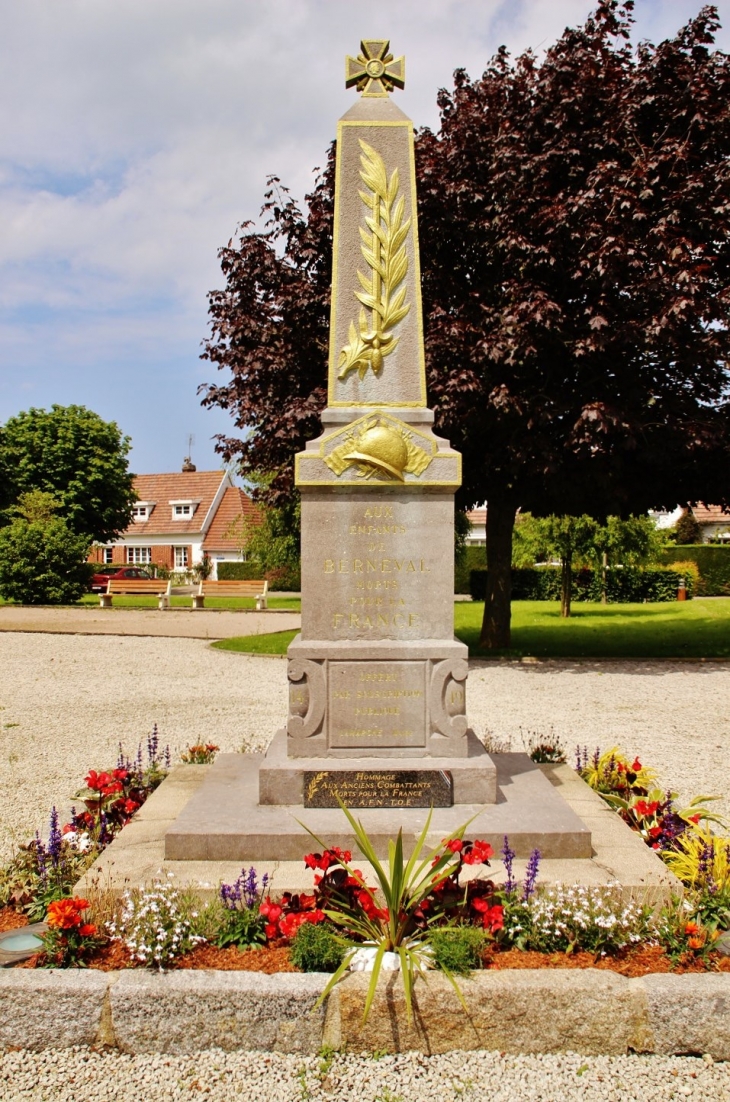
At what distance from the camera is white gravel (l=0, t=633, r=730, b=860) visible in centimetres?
768

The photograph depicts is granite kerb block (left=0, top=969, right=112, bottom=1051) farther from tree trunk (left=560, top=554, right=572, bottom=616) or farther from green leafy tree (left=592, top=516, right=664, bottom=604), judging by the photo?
tree trunk (left=560, top=554, right=572, bottom=616)

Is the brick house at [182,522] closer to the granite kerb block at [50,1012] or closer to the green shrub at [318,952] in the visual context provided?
the green shrub at [318,952]

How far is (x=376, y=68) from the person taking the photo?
587cm

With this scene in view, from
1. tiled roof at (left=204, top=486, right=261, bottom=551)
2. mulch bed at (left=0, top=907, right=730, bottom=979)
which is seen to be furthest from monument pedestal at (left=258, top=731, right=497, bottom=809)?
tiled roof at (left=204, top=486, right=261, bottom=551)

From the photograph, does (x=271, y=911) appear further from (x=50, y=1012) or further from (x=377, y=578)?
(x=377, y=578)

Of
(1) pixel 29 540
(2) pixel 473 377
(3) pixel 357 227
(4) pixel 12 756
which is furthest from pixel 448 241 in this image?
(1) pixel 29 540

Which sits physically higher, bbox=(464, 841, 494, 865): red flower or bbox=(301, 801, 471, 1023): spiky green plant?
bbox=(464, 841, 494, 865): red flower

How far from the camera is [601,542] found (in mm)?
26562

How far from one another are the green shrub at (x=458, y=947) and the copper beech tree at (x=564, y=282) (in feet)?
29.8

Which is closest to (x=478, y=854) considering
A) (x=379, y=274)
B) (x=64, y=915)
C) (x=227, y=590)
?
(x=64, y=915)

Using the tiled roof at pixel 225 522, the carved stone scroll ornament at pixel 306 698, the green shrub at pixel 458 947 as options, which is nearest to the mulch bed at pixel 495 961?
the green shrub at pixel 458 947

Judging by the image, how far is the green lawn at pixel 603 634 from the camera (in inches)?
642

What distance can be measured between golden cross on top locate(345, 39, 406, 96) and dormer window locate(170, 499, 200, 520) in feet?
171

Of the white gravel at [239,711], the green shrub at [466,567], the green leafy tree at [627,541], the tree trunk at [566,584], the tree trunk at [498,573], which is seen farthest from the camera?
the green shrub at [466,567]
